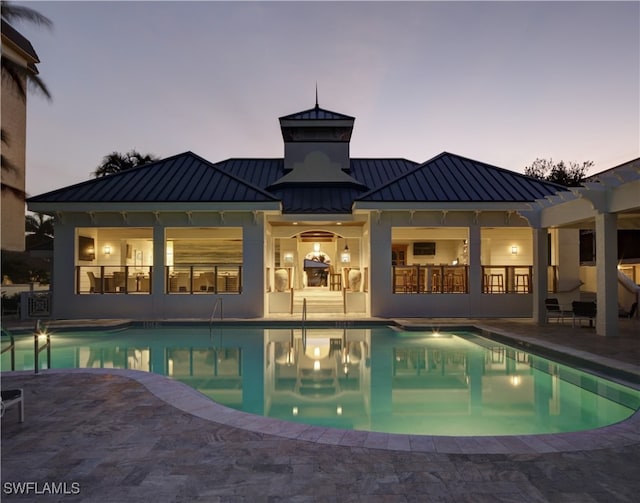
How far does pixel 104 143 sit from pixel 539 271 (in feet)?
194

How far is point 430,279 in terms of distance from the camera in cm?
1611

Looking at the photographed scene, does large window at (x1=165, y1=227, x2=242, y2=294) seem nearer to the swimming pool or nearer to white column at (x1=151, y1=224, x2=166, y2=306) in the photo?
white column at (x1=151, y1=224, x2=166, y2=306)

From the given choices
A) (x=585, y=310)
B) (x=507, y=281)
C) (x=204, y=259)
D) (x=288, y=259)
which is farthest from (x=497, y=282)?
(x=204, y=259)

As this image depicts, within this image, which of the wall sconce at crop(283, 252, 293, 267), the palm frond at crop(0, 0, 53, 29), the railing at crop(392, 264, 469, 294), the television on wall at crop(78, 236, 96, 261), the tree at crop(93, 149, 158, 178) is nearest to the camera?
the palm frond at crop(0, 0, 53, 29)

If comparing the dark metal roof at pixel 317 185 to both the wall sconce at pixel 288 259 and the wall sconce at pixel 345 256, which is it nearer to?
the wall sconce at pixel 345 256

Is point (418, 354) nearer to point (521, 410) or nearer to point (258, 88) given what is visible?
point (521, 410)

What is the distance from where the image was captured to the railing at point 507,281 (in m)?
16.2

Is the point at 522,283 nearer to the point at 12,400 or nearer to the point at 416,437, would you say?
the point at 416,437

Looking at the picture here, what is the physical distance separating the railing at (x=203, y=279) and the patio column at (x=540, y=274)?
9.97 m

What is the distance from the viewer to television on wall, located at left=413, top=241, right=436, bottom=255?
23000 millimetres

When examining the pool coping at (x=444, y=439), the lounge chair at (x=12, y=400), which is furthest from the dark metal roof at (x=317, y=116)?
the lounge chair at (x=12, y=400)

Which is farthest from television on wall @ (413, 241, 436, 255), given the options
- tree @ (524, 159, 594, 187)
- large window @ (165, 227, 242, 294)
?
tree @ (524, 159, 594, 187)

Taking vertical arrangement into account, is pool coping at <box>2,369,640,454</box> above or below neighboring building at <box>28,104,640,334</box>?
below

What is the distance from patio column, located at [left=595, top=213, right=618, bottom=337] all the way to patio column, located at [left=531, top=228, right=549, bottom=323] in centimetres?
277
